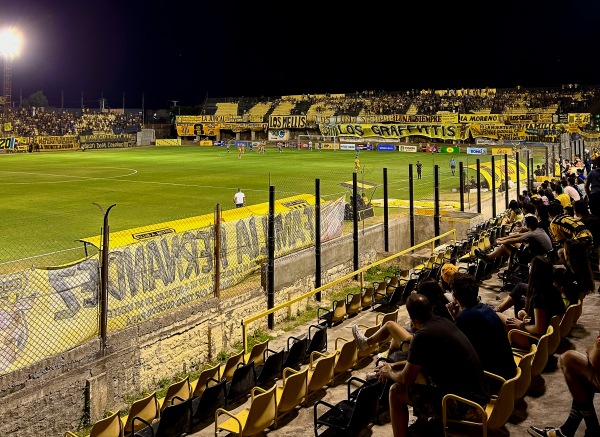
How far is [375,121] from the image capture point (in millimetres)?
88000

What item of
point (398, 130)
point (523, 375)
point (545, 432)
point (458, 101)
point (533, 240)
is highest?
point (458, 101)

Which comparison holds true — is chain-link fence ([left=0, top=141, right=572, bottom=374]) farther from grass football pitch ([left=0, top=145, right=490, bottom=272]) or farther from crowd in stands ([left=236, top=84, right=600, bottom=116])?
crowd in stands ([left=236, top=84, right=600, bottom=116])

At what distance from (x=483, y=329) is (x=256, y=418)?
281 centimetres

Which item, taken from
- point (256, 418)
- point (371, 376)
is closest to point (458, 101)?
point (371, 376)

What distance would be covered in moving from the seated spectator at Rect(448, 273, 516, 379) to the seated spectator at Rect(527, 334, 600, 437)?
0.64 m

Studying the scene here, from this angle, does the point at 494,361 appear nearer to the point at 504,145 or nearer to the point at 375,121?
the point at 504,145

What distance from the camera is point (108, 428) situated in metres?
7.24

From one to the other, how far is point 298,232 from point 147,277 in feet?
19.2

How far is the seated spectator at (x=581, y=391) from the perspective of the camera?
5715 mm

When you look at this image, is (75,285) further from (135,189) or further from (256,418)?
(135,189)

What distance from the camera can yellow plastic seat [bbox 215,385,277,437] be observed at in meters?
6.86

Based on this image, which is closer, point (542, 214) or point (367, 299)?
point (542, 214)

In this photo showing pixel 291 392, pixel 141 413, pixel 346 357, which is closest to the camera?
pixel 291 392

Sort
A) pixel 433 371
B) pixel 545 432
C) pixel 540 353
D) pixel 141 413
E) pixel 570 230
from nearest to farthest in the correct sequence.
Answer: pixel 433 371 < pixel 545 432 < pixel 540 353 < pixel 141 413 < pixel 570 230
